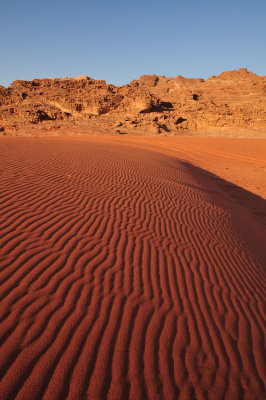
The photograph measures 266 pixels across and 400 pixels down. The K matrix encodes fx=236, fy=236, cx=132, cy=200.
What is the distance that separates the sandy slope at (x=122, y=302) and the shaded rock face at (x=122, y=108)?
70.4ft

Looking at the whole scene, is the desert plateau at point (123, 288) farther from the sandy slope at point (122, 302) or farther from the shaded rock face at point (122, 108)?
the shaded rock face at point (122, 108)

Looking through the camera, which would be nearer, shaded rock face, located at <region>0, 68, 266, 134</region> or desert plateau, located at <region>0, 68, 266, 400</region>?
desert plateau, located at <region>0, 68, 266, 400</region>

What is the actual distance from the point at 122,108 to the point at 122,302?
2986 centimetres

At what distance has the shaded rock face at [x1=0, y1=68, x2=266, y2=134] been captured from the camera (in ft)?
86.5

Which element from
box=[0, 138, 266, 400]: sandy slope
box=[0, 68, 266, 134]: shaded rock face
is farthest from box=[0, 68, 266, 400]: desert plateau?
box=[0, 68, 266, 134]: shaded rock face

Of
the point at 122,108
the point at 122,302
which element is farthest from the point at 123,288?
the point at 122,108

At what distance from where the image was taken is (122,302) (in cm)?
275

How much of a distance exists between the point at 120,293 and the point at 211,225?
3.33 metres

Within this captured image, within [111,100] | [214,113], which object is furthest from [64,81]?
[214,113]

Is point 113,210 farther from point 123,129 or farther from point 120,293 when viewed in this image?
point 123,129

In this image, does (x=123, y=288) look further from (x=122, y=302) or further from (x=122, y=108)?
(x=122, y=108)

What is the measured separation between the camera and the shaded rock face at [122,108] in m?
26.4

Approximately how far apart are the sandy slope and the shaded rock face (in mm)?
21452

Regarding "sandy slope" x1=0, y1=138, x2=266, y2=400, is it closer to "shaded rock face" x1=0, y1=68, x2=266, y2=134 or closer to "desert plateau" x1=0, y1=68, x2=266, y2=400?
"desert plateau" x1=0, y1=68, x2=266, y2=400
